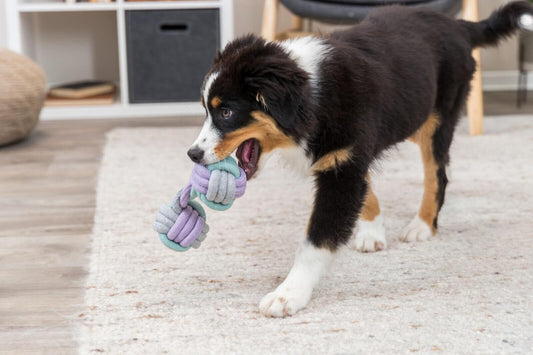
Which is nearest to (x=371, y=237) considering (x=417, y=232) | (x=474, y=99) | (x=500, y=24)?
(x=417, y=232)

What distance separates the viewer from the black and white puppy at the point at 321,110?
1332 millimetres

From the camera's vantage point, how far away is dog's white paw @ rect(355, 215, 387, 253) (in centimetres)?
173

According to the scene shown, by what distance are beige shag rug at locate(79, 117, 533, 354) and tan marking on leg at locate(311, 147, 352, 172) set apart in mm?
276

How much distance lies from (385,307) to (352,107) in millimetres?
413

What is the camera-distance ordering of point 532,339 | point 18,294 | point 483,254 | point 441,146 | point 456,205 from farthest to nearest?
1. point 456,205
2. point 441,146
3. point 483,254
4. point 18,294
5. point 532,339

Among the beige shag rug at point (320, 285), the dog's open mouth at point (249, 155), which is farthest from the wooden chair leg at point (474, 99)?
the dog's open mouth at point (249, 155)

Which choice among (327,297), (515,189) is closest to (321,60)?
(327,297)

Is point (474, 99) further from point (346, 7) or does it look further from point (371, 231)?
point (371, 231)

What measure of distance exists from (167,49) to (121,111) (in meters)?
0.43

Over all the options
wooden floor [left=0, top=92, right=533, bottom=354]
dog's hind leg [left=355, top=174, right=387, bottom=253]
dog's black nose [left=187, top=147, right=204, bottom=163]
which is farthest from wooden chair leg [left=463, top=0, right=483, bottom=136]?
dog's black nose [left=187, top=147, right=204, bottom=163]

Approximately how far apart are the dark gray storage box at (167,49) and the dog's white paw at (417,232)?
197cm

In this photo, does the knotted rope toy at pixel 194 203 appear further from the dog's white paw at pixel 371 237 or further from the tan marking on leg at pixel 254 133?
the dog's white paw at pixel 371 237

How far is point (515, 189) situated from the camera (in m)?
2.25

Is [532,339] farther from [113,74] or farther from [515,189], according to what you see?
[113,74]
